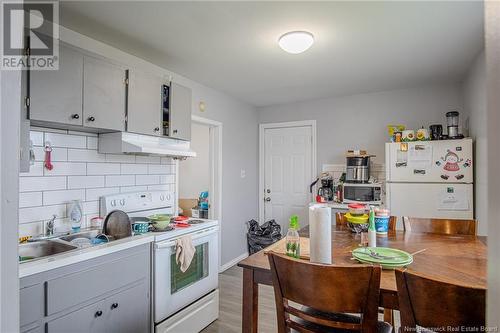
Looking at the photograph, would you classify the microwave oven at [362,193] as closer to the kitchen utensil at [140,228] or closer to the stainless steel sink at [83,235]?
the kitchen utensil at [140,228]

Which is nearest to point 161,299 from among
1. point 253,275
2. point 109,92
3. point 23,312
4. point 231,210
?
point 23,312

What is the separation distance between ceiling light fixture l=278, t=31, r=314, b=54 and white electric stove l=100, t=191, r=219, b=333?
5.43ft

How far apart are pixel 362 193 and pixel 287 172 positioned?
1281 millimetres

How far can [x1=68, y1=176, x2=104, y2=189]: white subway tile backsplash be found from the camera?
2.18 m

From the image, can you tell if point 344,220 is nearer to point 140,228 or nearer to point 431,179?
point 431,179

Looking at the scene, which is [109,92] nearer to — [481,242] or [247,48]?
[247,48]

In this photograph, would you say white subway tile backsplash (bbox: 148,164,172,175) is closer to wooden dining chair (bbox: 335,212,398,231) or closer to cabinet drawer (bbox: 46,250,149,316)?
cabinet drawer (bbox: 46,250,149,316)

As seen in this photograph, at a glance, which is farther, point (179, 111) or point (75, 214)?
point (179, 111)

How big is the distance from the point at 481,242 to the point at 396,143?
1.67 metres

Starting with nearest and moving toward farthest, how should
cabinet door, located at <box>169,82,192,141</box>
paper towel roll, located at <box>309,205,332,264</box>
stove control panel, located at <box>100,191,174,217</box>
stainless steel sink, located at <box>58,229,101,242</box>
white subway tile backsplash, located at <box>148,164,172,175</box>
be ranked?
paper towel roll, located at <box>309,205,332,264</box>
stainless steel sink, located at <box>58,229,101,242</box>
stove control panel, located at <box>100,191,174,217</box>
cabinet door, located at <box>169,82,192,141</box>
white subway tile backsplash, located at <box>148,164,172,175</box>

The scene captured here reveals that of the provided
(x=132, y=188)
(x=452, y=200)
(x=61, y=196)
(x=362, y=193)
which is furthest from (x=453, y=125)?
(x=61, y=196)

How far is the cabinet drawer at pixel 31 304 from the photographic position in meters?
1.38

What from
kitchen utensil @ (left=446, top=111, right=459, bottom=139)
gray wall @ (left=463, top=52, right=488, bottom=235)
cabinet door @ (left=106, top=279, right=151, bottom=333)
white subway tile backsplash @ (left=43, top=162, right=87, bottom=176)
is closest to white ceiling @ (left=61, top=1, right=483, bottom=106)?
gray wall @ (left=463, top=52, right=488, bottom=235)

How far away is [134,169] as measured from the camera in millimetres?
2672
